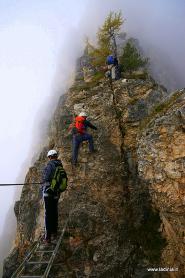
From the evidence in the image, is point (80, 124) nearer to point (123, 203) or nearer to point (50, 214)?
point (123, 203)

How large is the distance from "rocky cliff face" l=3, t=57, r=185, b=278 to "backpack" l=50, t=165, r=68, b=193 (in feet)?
9.34

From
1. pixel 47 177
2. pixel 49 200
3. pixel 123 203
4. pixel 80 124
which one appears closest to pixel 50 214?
pixel 49 200

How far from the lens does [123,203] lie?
15672mm

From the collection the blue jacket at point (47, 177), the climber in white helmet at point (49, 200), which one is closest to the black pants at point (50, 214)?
the climber in white helmet at point (49, 200)

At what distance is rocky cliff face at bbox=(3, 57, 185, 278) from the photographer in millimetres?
13445

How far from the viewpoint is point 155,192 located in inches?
568

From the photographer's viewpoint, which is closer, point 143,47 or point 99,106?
point 99,106

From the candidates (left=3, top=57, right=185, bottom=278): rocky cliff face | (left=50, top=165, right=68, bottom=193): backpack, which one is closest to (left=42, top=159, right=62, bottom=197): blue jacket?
(left=50, top=165, right=68, bottom=193): backpack

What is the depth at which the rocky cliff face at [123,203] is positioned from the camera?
44.1 ft

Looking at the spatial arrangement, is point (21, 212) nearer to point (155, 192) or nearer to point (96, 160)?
point (96, 160)

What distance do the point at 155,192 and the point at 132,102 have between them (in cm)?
818

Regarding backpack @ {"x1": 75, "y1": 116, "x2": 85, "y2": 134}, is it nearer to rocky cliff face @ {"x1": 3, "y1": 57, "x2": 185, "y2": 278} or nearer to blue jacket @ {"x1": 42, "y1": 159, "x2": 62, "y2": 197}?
rocky cliff face @ {"x1": 3, "y1": 57, "x2": 185, "y2": 278}

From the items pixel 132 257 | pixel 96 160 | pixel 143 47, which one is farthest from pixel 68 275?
pixel 143 47

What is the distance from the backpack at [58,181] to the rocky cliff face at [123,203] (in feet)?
9.34
